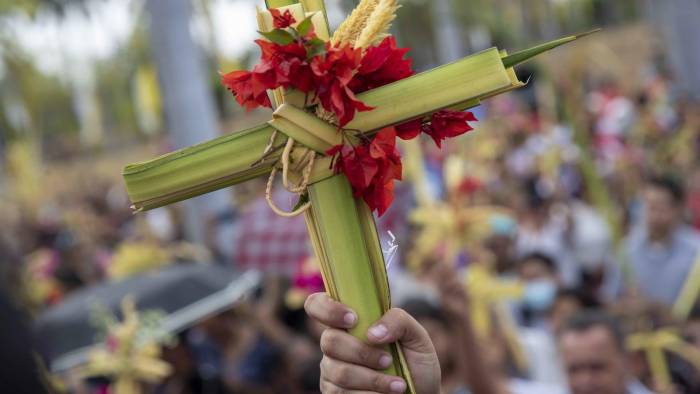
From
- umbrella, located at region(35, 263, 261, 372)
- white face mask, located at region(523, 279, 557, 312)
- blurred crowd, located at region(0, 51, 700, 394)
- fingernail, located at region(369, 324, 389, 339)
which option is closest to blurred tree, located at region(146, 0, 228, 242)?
blurred crowd, located at region(0, 51, 700, 394)

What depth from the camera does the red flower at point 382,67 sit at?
1.33 m

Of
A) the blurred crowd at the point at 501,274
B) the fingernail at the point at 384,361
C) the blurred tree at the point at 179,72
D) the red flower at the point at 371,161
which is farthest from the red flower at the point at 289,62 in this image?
the blurred tree at the point at 179,72

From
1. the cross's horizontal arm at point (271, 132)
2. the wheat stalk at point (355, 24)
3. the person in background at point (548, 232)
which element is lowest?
the person in background at point (548, 232)

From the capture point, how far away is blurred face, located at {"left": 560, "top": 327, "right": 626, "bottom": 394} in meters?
3.35

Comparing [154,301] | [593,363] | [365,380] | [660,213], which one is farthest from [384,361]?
[660,213]

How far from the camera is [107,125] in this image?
33.0 metres

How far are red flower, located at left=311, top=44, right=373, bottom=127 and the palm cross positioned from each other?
5 centimetres

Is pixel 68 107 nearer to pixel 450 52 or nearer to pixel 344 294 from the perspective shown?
pixel 450 52

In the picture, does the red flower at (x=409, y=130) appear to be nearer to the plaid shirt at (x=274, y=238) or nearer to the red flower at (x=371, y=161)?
the red flower at (x=371, y=161)

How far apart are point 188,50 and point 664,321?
14.2 feet

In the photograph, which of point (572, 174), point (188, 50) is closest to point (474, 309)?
point (188, 50)

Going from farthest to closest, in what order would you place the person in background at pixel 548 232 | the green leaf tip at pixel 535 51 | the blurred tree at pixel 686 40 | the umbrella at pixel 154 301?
the blurred tree at pixel 686 40 → the person in background at pixel 548 232 → the umbrella at pixel 154 301 → the green leaf tip at pixel 535 51

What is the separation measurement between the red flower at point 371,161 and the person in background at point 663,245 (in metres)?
3.69

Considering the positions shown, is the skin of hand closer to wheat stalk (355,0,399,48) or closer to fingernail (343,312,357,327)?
fingernail (343,312,357,327)
